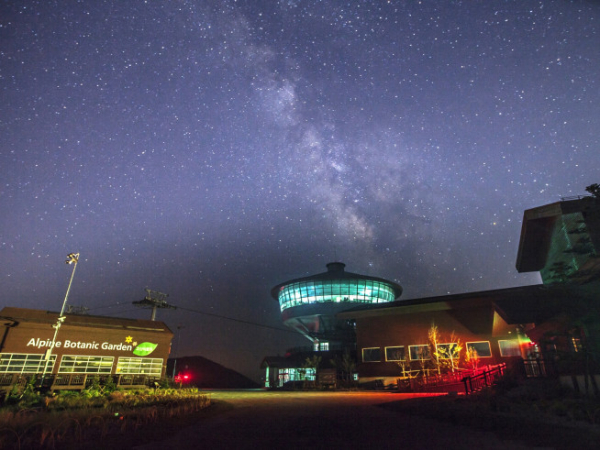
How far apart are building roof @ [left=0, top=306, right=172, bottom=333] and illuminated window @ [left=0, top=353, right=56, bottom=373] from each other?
305 centimetres

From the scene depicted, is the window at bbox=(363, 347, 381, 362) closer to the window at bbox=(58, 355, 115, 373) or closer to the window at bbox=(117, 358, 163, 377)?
the window at bbox=(117, 358, 163, 377)

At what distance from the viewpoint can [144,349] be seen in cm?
3712

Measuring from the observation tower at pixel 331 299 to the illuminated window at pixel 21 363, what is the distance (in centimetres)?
4981

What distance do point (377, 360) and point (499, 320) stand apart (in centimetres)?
1481

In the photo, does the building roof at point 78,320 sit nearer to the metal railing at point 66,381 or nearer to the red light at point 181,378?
the metal railing at point 66,381

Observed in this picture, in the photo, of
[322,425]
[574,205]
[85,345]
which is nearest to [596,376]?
[322,425]

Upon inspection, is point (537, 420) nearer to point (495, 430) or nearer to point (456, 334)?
point (495, 430)

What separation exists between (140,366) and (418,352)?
30.6 m

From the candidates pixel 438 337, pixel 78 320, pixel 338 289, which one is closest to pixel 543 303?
pixel 438 337

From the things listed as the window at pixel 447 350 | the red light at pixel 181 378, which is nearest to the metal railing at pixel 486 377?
the window at pixel 447 350

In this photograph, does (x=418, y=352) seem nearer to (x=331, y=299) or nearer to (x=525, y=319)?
(x=525, y=319)

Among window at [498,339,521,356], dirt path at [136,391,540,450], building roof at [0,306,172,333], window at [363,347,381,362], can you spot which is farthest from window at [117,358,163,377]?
window at [498,339,521,356]

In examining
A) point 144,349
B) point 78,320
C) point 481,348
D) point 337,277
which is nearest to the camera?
point 78,320

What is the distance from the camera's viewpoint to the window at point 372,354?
40.2 metres
